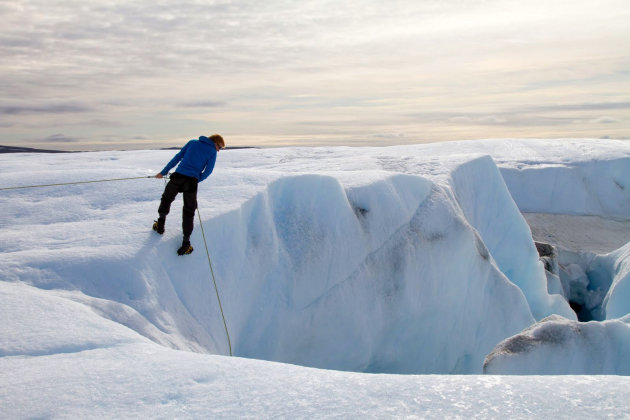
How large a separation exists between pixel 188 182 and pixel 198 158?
297mm

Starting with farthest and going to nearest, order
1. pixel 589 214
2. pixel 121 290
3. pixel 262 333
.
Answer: pixel 589 214
pixel 262 333
pixel 121 290

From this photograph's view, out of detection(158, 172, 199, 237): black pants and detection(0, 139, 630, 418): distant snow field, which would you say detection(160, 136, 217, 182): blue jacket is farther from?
detection(0, 139, 630, 418): distant snow field

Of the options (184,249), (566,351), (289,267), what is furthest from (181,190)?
(566,351)

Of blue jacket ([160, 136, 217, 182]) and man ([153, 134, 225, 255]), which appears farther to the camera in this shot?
blue jacket ([160, 136, 217, 182])

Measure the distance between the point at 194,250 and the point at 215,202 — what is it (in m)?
1.04

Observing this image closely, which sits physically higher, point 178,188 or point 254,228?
point 178,188

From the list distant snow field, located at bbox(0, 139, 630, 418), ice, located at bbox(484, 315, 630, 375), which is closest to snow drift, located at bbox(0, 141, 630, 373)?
distant snow field, located at bbox(0, 139, 630, 418)

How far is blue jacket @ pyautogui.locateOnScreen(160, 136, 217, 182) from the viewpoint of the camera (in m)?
5.32

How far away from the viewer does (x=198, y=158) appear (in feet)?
17.6

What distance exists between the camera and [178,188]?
208 inches

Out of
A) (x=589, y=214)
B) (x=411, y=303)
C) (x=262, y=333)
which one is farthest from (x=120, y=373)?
(x=589, y=214)

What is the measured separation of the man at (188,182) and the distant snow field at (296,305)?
0.66ft

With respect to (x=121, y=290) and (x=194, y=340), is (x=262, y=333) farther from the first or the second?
(x=121, y=290)

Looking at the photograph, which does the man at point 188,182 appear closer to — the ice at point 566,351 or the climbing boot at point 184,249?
the climbing boot at point 184,249
